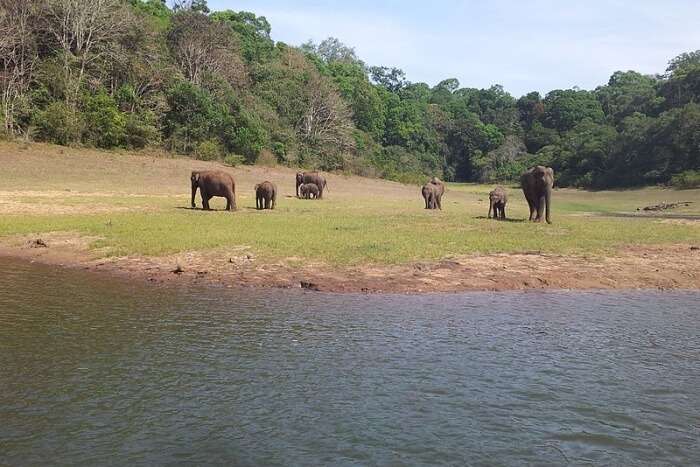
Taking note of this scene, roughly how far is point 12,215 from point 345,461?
19.5m

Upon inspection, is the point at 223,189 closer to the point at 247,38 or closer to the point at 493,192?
the point at 493,192

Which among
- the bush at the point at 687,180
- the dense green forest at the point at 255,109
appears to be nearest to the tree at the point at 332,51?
the dense green forest at the point at 255,109

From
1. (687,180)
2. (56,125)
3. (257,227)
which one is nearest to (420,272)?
(257,227)

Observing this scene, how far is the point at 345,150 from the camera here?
221ft

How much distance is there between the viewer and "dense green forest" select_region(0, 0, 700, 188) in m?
43.5

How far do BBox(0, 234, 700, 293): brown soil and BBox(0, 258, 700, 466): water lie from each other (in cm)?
166

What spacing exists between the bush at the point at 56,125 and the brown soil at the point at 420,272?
2818cm

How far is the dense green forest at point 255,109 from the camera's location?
43.5m

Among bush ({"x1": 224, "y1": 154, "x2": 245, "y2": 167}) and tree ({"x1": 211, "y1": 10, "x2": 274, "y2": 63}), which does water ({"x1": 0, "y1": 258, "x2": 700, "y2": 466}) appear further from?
tree ({"x1": 211, "y1": 10, "x2": 274, "y2": 63})

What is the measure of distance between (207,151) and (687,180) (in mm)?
38414

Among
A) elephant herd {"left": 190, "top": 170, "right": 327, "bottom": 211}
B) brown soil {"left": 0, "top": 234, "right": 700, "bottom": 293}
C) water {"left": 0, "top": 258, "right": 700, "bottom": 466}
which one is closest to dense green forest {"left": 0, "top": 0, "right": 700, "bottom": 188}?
elephant herd {"left": 190, "top": 170, "right": 327, "bottom": 211}

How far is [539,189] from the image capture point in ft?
77.2

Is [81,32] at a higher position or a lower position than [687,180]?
higher

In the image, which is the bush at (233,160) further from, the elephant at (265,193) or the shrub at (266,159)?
the elephant at (265,193)
